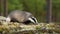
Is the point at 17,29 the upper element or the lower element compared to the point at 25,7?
upper

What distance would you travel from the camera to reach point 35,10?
800 inches

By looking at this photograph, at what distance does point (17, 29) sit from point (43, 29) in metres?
0.45

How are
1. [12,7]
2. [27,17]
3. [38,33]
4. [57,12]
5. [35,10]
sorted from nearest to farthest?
[38,33]
[27,17]
[12,7]
[35,10]
[57,12]

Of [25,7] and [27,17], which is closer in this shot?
[27,17]

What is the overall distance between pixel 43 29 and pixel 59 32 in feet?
0.88

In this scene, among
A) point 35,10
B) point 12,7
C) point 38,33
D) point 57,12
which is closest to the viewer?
point 38,33

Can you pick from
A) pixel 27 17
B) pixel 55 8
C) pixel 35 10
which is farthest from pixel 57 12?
pixel 27 17

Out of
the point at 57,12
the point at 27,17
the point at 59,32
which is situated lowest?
the point at 57,12

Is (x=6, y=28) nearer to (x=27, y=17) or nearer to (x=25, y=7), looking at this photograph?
(x=27, y=17)

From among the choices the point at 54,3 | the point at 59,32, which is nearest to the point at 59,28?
the point at 59,32

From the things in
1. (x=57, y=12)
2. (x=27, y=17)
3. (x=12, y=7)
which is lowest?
(x=57, y=12)

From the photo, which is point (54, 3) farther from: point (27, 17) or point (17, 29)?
point (17, 29)

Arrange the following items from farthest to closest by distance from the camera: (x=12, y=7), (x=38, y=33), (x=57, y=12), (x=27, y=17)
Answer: (x=57, y=12), (x=12, y=7), (x=27, y=17), (x=38, y=33)

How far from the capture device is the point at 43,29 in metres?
3.60
